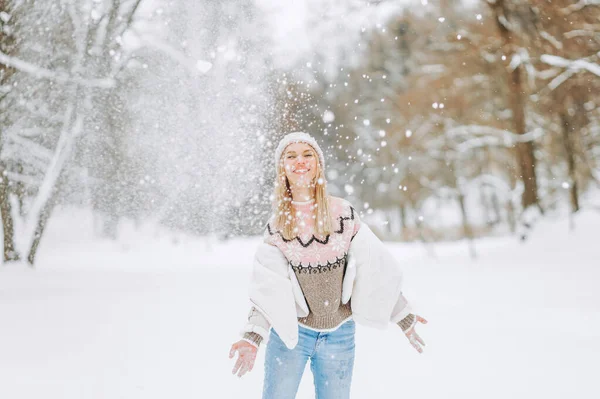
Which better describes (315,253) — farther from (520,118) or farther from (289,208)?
(520,118)

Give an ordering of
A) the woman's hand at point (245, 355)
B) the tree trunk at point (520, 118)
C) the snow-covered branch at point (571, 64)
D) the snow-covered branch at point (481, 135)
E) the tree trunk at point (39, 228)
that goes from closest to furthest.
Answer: the woman's hand at point (245, 355) < the snow-covered branch at point (571, 64) < the tree trunk at point (39, 228) < the tree trunk at point (520, 118) < the snow-covered branch at point (481, 135)

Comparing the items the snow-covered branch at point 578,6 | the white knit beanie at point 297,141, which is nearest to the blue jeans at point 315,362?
the white knit beanie at point 297,141

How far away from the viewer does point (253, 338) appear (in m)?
2.12

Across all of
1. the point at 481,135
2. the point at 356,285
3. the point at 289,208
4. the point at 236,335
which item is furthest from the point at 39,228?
the point at 481,135

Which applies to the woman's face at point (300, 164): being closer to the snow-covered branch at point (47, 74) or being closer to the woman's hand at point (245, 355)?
the woman's hand at point (245, 355)

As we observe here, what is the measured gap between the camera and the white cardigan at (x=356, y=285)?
2139mm

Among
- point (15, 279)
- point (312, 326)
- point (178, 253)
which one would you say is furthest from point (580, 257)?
point (178, 253)

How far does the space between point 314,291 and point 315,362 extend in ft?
1.07

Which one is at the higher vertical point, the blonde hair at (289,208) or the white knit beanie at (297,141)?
the white knit beanie at (297,141)

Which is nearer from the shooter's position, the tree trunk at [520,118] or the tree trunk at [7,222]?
the tree trunk at [7,222]

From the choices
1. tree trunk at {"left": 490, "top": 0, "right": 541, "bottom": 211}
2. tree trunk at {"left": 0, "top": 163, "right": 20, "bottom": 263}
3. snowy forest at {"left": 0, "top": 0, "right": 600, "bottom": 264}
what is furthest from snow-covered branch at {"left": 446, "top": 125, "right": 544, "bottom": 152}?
tree trunk at {"left": 0, "top": 163, "right": 20, "bottom": 263}

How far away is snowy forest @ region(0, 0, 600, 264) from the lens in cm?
912

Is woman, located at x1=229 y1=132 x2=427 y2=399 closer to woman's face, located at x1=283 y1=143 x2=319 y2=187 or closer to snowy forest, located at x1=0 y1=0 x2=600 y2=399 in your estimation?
woman's face, located at x1=283 y1=143 x2=319 y2=187

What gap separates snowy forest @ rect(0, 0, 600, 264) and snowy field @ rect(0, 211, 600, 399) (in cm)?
209
